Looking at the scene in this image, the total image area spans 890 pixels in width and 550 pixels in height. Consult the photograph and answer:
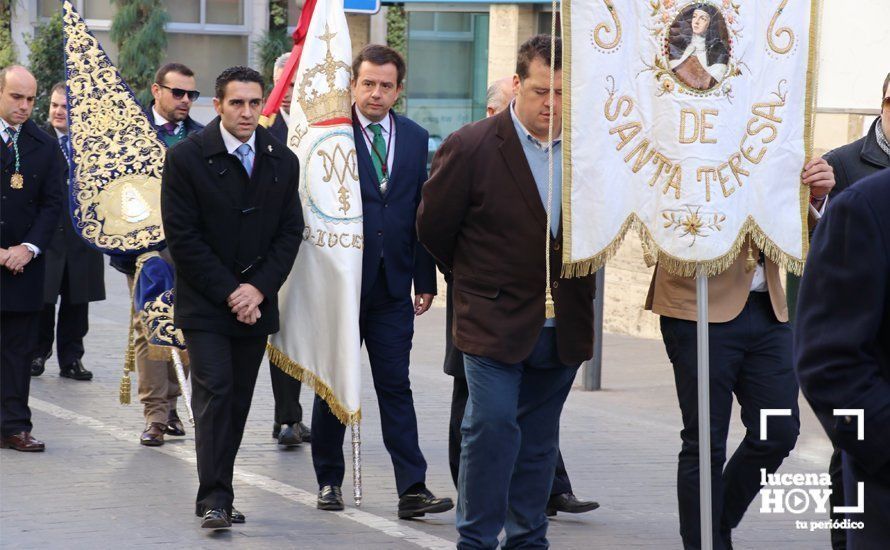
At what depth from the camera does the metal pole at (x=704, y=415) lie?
17.1 ft

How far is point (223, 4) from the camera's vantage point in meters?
32.1


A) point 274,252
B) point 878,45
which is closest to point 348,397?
point 274,252

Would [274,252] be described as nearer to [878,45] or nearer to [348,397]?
[348,397]

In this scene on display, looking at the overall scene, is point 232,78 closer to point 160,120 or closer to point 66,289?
point 160,120

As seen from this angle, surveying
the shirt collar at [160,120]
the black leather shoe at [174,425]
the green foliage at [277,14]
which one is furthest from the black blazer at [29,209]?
the green foliage at [277,14]

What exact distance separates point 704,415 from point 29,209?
467cm

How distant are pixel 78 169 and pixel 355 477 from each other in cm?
269

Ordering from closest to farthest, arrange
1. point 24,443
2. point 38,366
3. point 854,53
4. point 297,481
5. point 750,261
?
point 750,261 → point 297,481 → point 24,443 → point 38,366 → point 854,53

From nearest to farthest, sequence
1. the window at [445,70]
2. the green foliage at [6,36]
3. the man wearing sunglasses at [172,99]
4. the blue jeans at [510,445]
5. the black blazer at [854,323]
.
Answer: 1. the black blazer at [854,323]
2. the blue jeans at [510,445]
3. the man wearing sunglasses at [172,99]
4. the window at [445,70]
5. the green foliage at [6,36]

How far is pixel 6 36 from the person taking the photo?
95.7 ft

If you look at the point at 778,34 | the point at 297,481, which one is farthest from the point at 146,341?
the point at 778,34

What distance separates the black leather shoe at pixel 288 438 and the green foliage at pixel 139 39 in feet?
68.5

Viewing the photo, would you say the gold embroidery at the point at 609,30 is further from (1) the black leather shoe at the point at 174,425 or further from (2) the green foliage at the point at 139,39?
(2) the green foliage at the point at 139,39

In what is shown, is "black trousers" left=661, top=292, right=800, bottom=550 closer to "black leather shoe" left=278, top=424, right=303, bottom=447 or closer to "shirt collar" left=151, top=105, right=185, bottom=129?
"black leather shoe" left=278, top=424, right=303, bottom=447
